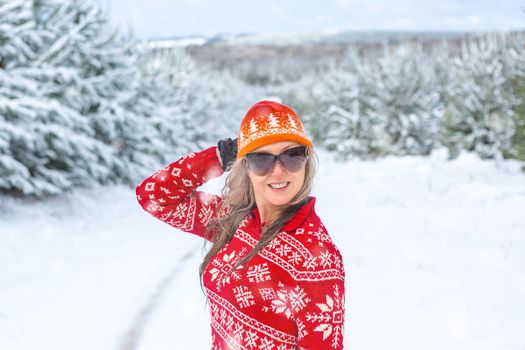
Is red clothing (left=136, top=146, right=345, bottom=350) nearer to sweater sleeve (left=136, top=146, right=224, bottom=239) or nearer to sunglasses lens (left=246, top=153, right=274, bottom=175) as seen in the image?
sweater sleeve (left=136, top=146, right=224, bottom=239)

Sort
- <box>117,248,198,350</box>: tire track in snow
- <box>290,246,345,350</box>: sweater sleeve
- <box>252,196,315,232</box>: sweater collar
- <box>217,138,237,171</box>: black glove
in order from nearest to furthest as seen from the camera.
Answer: <box>290,246,345,350</box>: sweater sleeve → <box>252,196,315,232</box>: sweater collar → <box>217,138,237,171</box>: black glove → <box>117,248,198,350</box>: tire track in snow

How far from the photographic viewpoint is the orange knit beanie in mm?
1939

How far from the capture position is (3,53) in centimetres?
1029

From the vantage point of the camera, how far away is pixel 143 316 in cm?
573

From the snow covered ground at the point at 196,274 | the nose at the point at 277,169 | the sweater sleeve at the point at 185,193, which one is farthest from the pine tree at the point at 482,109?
the nose at the point at 277,169

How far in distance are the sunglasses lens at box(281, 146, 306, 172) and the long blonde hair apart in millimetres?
53

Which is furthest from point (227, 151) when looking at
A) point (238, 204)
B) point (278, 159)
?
point (278, 159)

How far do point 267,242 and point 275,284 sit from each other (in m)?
0.17

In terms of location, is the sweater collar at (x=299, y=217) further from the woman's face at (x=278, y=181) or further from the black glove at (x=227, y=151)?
the black glove at (x=227, y=151)

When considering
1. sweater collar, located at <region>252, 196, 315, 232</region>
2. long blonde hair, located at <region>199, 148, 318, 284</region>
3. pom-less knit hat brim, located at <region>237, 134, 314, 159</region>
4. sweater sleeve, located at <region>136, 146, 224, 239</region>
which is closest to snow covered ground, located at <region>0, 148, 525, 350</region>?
sweater sleeve, located at <region>136, 146, 224, 239</region>

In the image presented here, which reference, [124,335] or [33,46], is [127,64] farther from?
[124,335]

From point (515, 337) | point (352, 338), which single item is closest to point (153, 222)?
point (352, 338)

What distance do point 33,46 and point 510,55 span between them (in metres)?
18.7

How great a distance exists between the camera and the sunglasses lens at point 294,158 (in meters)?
1.98
